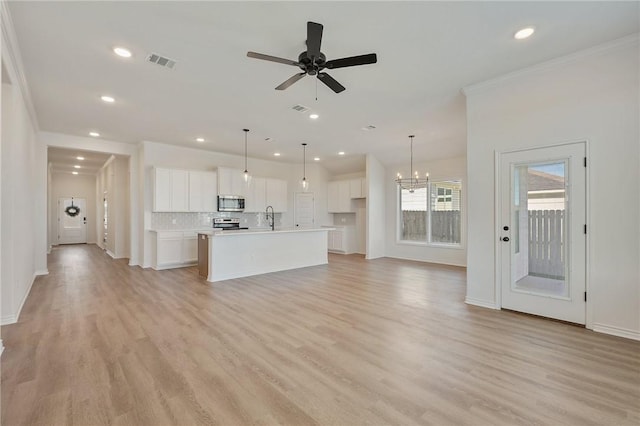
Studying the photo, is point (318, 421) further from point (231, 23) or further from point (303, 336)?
point (231, 23)

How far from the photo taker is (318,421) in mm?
1804

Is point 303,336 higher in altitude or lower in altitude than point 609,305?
lower

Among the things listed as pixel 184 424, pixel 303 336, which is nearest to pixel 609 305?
pixel 303 336

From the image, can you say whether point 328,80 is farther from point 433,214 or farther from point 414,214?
point 414,214

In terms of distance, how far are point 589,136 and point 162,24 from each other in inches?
179

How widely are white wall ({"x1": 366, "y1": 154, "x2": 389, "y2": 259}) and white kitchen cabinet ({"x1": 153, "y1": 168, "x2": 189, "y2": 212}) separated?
15.9 ft

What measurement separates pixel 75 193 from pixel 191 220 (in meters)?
8.64

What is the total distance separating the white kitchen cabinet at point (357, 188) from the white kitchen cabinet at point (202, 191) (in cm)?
415

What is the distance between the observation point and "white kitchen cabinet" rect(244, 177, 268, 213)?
8344 millimetres

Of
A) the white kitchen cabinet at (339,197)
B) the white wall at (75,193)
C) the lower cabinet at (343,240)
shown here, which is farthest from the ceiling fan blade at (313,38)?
the white wall at (75,193)

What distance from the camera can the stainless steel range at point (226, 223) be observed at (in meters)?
7.90

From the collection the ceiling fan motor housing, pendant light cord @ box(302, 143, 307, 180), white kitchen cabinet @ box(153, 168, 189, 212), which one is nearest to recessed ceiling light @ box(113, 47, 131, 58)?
the ceiling fan motor housing

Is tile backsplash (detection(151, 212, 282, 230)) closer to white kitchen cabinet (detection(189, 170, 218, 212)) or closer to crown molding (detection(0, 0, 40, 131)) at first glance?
white kitchen cabinet (detection(189, 170, 218, 212))

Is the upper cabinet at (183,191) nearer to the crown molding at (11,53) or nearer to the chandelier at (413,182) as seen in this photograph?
the crown molding at (11,53)
